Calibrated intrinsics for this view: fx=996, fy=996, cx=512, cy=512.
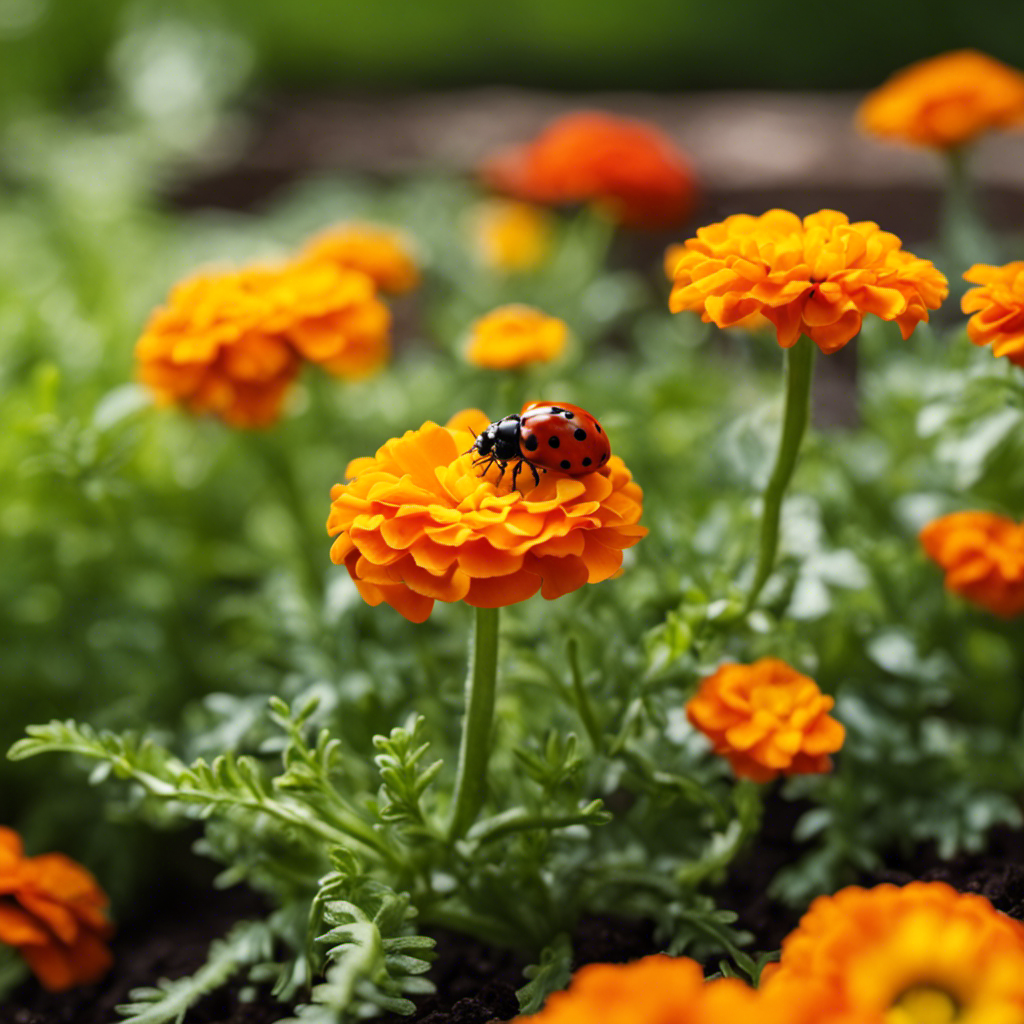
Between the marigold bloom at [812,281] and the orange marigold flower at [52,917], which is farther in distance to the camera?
the orange marigold flower at [52,917]

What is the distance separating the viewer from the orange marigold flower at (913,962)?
663 mm

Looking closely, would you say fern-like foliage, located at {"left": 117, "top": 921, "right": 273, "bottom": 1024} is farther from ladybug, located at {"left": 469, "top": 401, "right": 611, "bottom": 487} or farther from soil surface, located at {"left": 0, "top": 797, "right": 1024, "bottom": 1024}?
ladybug, located at {"left": 469, "top": 401, "right": 611, "bottom": 487}

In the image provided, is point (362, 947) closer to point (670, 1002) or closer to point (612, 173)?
point (670, 1002)

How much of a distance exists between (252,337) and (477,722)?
531 mm

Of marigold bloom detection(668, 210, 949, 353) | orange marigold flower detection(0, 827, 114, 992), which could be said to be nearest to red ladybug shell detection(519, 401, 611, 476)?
marigold bloom detection(668, 210, 949, 353)

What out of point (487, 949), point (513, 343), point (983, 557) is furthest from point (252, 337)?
point (983, 557)

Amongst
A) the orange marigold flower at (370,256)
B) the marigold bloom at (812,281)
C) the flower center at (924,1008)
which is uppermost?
the marigold bloom at (812,281)

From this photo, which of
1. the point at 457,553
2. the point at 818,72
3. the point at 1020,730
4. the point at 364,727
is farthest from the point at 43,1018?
the point at 818,72

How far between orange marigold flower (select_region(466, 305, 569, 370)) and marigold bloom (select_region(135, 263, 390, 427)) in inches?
5.3

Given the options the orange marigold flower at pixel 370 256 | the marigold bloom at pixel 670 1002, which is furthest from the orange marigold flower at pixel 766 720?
the orange marigold flower at pixel 370 256

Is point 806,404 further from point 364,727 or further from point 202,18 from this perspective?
point 202,18

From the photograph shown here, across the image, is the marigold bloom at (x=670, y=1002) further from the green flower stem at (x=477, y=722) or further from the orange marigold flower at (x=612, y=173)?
the orange marigold flower at (x=612, y=173)

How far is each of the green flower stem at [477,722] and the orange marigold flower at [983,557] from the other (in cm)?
55

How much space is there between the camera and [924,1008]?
68 cm
